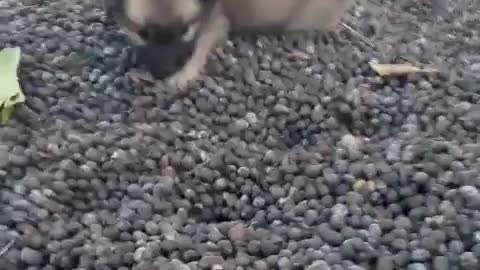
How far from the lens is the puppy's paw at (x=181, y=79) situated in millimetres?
1495

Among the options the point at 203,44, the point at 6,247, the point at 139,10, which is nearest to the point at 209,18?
the point at 203,44

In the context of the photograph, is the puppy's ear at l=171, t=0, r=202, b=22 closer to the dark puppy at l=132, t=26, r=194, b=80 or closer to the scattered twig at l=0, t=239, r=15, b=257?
the dark puppy at l=132, t=26, r=194, b=80

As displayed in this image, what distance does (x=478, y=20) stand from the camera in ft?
5.95

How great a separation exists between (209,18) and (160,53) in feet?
0.44

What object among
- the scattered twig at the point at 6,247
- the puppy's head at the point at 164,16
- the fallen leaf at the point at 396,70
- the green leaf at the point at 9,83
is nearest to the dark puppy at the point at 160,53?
the puppy's head at the point at 164,16

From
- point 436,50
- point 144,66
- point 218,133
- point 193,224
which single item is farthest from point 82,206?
point 436,50

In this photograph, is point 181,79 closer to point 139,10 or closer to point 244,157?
point 139,10

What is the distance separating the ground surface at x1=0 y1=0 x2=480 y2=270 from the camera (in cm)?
109

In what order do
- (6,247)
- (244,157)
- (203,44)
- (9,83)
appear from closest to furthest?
(6,247) < (244,157) < (9,83) < (203,44)

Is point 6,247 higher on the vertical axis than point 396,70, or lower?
lower

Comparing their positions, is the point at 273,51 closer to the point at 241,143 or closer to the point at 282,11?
the point at 282,11

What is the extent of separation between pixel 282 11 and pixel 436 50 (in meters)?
0.34

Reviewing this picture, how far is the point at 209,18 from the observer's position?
5.16 feet

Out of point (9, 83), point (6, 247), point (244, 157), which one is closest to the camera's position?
point (6, 247)
